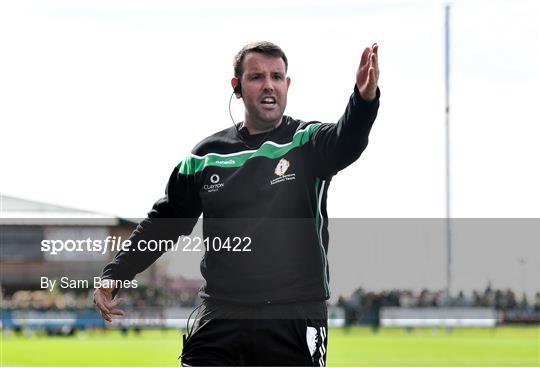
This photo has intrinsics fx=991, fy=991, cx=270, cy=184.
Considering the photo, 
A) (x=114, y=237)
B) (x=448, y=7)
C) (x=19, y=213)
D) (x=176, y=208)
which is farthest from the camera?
(x=19, y=213)

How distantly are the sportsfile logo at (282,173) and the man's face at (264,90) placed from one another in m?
0.30

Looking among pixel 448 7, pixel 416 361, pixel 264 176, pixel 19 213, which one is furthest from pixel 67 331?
pixel 264 176

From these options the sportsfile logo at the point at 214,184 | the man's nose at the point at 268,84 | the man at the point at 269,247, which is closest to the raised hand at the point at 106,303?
the man at the point at 269,247

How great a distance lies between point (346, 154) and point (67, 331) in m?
23.8

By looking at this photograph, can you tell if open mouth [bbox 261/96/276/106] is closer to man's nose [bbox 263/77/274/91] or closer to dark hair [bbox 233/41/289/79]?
man's nose [bbox 263/77/274/91]

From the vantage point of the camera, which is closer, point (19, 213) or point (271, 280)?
point (271, 280)

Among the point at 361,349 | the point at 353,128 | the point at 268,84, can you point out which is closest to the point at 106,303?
the point at 268,84

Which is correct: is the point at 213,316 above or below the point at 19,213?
below

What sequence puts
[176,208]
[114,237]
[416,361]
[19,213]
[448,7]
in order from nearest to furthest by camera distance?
[176,208] → [114,237] → [448,7] → [19,213] → [416,361]

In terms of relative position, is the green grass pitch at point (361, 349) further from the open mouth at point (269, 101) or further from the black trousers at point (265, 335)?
the open mouth at point (269, 101)

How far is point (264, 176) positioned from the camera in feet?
17.3

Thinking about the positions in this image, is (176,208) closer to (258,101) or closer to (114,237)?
(258,101)

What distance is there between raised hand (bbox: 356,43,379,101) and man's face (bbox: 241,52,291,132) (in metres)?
0.69

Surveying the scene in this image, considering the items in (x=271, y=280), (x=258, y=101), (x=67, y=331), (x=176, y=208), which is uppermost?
(x=258, y=101)
